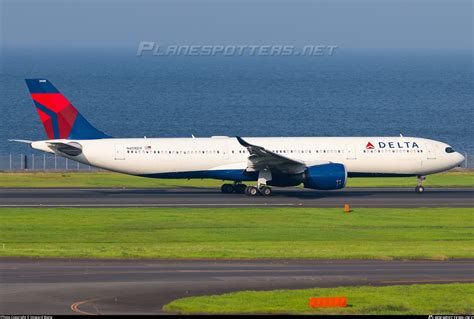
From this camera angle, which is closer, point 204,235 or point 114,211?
point 204,235

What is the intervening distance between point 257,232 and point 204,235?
287 cm

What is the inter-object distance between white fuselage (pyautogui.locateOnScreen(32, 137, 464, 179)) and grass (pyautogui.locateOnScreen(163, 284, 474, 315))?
35683 mm

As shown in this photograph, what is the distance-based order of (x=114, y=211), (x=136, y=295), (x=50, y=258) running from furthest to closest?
(x=114, y=211) < (x=50, y=258) < (x=136, y=295)

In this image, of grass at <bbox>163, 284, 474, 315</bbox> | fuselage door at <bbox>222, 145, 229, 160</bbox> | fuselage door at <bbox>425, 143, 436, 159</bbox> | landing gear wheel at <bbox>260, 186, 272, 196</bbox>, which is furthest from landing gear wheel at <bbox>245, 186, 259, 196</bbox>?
grass at <bbox>163, 284, 474, 315</bbox>

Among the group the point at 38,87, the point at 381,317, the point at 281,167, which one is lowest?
the point at 381,317

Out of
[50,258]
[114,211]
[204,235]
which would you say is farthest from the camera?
[114,211]

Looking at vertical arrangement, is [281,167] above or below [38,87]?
below

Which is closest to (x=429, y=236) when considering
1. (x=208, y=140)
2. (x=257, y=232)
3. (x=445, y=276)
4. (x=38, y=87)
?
(x=257, y=232)

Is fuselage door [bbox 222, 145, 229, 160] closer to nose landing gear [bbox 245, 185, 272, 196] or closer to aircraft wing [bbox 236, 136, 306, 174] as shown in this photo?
aircraft wing [bbox 236, 136, 306, 174]

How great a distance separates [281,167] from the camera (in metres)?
70.2

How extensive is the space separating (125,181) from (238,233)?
30217 millimetres

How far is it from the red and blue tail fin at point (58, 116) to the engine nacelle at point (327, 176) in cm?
1461

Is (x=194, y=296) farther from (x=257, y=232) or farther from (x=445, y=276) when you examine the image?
(x=257, y=232)

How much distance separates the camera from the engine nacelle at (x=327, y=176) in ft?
226
